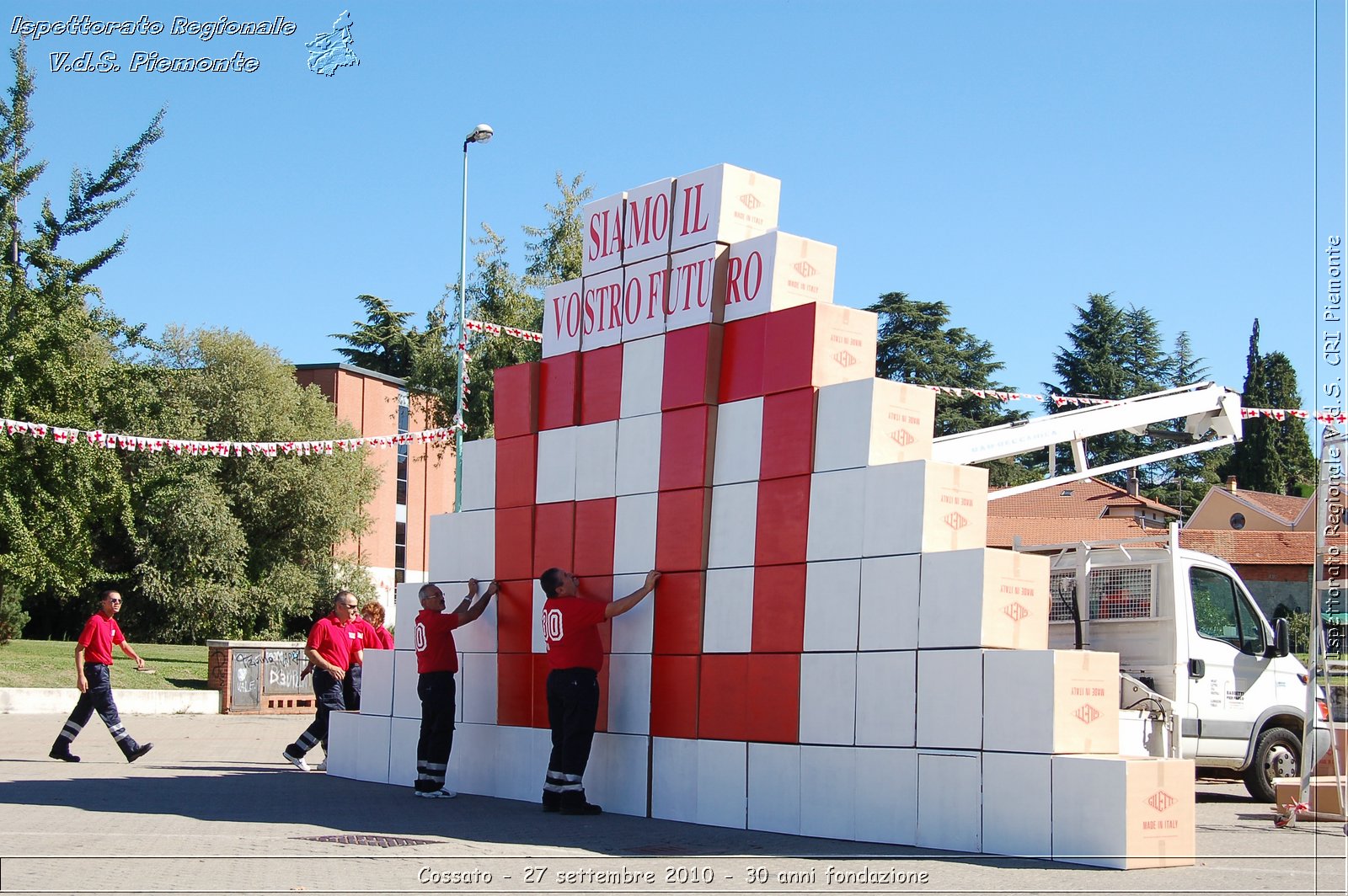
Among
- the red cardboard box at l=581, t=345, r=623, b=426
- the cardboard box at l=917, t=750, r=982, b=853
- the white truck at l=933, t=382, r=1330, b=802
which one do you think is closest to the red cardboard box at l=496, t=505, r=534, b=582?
the red cardboard box at l=581, t=345, r=623, b=426

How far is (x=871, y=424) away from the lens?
888cm

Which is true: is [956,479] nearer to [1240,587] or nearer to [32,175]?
[1240,587]

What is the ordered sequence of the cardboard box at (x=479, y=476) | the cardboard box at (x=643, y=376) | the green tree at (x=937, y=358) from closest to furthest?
1. the cardboard box at (x=643, y=376)
2. the cardboard box at (x=479, y=476)
3. the green tree at (x=937, y=358)

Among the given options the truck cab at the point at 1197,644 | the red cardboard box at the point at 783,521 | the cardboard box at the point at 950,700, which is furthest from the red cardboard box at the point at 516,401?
the truck cab at the point at 1197,644

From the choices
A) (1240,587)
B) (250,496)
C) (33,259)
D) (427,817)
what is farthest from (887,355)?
(427,817)

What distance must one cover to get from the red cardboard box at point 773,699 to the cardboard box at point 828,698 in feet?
0.22

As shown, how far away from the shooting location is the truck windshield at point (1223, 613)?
12.0m

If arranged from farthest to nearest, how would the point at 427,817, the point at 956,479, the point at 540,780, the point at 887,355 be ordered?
the point at 887,355 < the point at 540,780 < the point at 427,817 < the point at 956,479

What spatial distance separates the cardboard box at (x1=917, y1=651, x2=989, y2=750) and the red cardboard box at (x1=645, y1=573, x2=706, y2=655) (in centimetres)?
199

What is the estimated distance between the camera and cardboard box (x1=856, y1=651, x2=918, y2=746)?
27.8 ft

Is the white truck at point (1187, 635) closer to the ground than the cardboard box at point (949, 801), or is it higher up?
higher up

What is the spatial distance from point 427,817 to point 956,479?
4667 millimetres

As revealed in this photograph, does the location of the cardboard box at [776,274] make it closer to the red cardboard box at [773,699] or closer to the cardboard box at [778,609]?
the cardboard box at [778,609]

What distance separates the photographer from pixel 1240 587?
1235 cm
